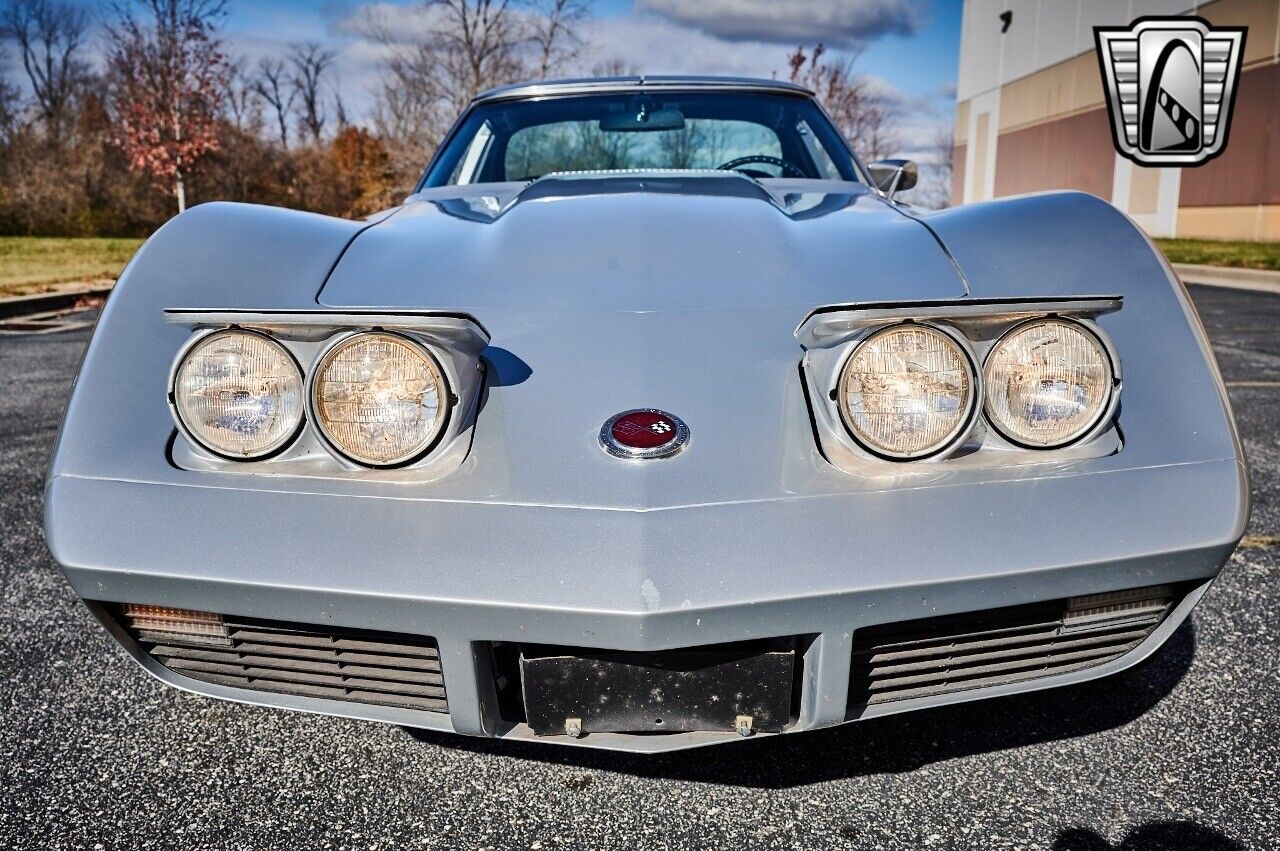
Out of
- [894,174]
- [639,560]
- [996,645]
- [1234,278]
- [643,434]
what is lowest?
[1234,278]

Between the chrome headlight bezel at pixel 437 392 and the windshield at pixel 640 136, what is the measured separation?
5.24 feet

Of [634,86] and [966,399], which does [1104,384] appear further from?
[634,86]

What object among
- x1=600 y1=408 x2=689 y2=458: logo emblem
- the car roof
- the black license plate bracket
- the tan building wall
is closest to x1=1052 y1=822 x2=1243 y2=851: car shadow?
the black license plate bracket

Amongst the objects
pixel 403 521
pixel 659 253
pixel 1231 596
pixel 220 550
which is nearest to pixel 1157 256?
pixel 659 253

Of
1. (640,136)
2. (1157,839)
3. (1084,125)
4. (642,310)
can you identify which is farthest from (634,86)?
(1084,125)

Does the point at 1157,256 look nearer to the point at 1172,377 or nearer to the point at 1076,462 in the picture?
the point at 1172,377

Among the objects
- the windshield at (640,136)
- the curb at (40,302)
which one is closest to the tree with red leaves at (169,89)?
the curb at (40,302)

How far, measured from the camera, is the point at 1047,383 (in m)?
1.33

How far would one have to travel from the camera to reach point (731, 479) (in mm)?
1245

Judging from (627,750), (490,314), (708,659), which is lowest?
(627,750)

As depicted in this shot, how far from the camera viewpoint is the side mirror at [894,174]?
2820 mm

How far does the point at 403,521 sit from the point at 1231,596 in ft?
6.97

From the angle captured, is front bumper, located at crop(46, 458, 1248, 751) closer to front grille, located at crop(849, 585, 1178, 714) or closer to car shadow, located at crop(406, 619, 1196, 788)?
front grille, located at crop(849, 585, 1178, 714)

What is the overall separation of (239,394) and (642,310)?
0.63m
